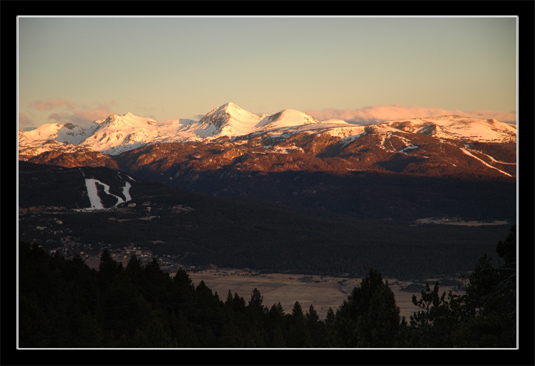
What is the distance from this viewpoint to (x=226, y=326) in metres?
63.0

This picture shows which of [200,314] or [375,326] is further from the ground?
[375,326]

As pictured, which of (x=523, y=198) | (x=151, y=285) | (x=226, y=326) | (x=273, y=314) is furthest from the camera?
(x=273, y=314)

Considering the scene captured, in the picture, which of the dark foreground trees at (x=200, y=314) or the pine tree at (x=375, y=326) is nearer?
the dark foreground trees at (x=200, y=314)

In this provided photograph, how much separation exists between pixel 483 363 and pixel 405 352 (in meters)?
2.55

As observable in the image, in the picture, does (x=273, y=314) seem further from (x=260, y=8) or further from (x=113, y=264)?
(x=260, y=8)

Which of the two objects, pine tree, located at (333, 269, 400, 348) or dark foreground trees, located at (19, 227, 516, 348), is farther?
pine tree, located at (333, 269, 400, 348)

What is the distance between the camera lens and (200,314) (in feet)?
218

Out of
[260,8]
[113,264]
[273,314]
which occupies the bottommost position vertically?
[273,314]

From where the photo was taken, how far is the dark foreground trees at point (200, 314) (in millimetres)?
42688

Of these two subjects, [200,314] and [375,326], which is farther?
[200,314]

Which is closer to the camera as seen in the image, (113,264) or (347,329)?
(347,329)

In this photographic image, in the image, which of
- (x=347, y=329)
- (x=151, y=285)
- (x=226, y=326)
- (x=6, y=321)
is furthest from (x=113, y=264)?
(x=6, y=321)

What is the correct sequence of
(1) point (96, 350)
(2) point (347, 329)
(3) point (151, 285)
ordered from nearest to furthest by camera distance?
(1) point (96, 350), (2) point (347, 329), (3) point (151, 285)

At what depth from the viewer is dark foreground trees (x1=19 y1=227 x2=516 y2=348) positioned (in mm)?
42688
